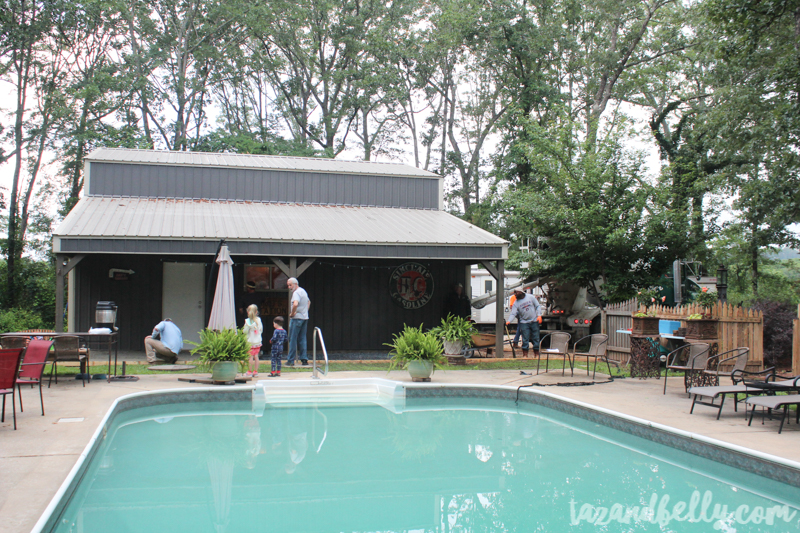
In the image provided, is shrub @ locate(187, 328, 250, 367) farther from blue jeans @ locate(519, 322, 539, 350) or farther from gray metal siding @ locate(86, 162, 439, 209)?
gray metal siding @ locate(86, 162, 439, 209)

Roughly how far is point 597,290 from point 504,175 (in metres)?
9.41

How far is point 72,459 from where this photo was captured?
4.58 m

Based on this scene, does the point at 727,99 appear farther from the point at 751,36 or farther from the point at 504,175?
the point at 504,175

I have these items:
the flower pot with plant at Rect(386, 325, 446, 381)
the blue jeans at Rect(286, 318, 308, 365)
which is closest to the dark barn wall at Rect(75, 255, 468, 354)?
the blue jeans at Rect(286, 318, 308, 365)

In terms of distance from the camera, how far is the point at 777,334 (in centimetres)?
1195

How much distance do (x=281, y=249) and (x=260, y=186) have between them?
3.95 metres

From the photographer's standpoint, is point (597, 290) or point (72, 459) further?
point (597, 290)

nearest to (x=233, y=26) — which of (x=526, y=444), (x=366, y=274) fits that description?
(x=366, y=274)

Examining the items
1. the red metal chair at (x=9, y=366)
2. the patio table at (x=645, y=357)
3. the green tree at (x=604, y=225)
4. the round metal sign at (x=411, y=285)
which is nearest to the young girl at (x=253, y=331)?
the red metal chair at (x=9, y=366)

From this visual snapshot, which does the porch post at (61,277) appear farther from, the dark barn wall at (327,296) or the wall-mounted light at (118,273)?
the dark barn wall at (327,296)

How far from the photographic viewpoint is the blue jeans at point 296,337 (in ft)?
32.8

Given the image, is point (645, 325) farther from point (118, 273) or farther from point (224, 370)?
point (118, 273)

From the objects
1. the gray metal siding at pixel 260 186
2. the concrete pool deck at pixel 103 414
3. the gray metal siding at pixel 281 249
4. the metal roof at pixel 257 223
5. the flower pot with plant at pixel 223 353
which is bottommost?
the concrete pool deck at pixel 103 414

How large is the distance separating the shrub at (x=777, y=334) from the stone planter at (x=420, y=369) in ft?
23.2
